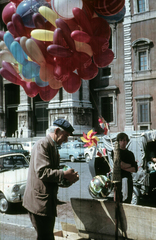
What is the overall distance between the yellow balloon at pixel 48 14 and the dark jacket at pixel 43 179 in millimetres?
1232

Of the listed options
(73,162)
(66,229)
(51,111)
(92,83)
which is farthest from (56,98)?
(66,229)

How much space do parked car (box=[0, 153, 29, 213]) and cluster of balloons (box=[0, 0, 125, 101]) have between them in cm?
168

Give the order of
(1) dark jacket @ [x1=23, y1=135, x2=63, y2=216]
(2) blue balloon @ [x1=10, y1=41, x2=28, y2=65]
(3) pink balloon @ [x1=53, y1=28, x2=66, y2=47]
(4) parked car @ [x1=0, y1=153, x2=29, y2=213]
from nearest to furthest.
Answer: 1. (1) dark jacket @ [x1=23, y1=135, x2=63, y2=216]
2. (3) pink balloon @ [x1=53, y1=28, x2=66, y2=47]
3. (2) blue balloon @ [x1=10, y1=41, x2=28, y2=65]
4. (4) parked car @ [x1=0, y1=153, x2=29, y2=213]

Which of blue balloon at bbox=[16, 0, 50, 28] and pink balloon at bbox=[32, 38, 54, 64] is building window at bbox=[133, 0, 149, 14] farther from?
pink balloon at bbox=[32, 38, 54, 64]

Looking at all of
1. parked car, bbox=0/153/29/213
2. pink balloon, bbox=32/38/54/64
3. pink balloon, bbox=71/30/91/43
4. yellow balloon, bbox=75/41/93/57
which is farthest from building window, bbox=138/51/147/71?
parked car, bbox=0/153/29/213

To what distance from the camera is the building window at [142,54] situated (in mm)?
3173

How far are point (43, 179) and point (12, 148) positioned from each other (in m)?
2.40

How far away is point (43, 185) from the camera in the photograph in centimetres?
231

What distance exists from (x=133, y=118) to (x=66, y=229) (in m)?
1.39

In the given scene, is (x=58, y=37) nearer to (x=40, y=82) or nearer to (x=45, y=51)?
A: (x=45, y=51)

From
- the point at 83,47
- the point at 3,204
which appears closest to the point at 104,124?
the point at 83,47

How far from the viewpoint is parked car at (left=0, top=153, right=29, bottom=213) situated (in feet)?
14.5

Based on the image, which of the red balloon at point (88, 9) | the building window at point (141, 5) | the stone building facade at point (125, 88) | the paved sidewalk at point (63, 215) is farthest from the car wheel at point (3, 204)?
the building window at point (141, 5)

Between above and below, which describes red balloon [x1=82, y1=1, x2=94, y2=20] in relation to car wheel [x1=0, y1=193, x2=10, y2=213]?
above
